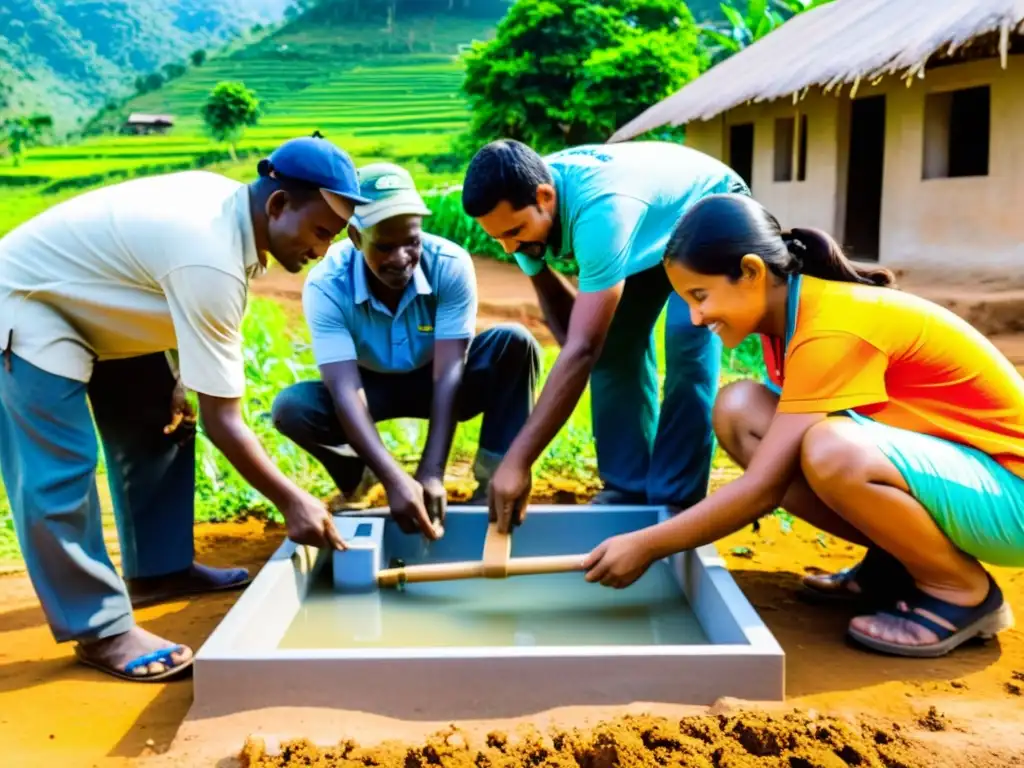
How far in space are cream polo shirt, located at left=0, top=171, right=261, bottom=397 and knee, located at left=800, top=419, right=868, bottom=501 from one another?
124 cm

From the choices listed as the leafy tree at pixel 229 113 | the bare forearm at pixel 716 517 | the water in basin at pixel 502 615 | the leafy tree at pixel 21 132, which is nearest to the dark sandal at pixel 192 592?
the water in basin at pixel 502 615

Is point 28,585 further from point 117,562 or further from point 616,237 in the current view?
point 616,237

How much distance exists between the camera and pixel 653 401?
10.9 ft

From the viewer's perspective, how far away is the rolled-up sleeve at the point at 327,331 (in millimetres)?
3041

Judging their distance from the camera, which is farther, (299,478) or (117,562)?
(299,478)

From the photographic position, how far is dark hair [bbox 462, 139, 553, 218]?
2578 millimetres

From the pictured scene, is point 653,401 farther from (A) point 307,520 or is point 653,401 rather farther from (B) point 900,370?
(A) point 307,520

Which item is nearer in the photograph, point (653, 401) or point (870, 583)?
point (870, 583)

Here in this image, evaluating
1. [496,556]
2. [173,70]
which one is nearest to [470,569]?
[496,556]

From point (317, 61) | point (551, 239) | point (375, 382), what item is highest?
point (317, 61)

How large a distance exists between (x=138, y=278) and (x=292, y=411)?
1063 millimetres

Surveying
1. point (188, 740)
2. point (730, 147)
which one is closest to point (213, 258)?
point (188, 740)

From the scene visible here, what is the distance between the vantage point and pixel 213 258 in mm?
2109

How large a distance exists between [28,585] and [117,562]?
25 cm
